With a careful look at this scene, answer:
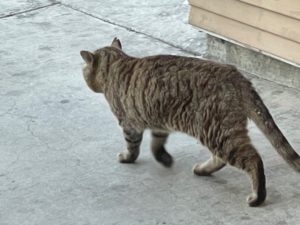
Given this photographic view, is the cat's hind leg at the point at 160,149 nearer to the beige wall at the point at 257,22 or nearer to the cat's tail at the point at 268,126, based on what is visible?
the cat's tail at the point at 268,126

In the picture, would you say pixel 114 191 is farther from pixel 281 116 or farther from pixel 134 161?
pixel 281 116

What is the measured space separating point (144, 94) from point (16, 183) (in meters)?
1.03

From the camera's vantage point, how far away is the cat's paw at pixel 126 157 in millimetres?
4957

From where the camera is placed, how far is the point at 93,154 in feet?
16.9

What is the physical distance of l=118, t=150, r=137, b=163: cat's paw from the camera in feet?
16.3

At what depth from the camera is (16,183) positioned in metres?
4.78

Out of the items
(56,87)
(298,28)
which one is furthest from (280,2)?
(56,87)

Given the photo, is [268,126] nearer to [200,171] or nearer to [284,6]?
[200,171]

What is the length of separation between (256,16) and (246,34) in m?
0.22

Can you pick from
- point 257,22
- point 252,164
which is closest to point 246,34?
point 257,22

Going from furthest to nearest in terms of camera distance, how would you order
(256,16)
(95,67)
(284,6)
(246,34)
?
(246,34) → (256,16) → (284,6) → (95,67)

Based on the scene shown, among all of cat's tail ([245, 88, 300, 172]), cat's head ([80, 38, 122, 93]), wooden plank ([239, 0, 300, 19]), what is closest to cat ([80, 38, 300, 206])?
cat's tail ([245, 88, 300, 172])

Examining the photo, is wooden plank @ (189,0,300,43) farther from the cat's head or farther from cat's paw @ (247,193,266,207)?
cat's paw @ (247,193,266,207)

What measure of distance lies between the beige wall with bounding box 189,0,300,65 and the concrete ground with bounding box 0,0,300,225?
347 millimetres
